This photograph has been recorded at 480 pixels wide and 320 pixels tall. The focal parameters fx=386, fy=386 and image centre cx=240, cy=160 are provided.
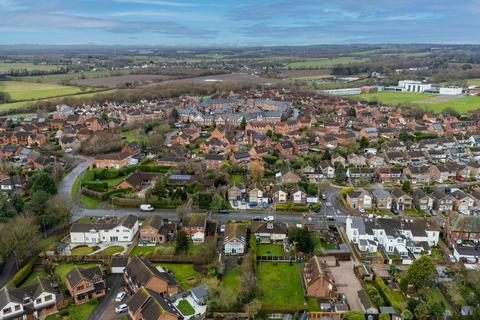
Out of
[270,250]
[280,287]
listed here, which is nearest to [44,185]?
[270,250]

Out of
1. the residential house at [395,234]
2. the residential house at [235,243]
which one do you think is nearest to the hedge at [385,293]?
the residential house at [395,234]

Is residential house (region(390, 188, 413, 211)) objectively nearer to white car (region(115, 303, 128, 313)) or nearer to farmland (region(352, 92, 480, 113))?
white car (region(115, 303, 128, 313))

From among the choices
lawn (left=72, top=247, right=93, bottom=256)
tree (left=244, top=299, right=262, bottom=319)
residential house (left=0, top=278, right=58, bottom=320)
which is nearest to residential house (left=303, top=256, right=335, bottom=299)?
tree (left=244, top=299, right=262, bottom=319)

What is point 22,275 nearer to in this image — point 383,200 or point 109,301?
point 109,301

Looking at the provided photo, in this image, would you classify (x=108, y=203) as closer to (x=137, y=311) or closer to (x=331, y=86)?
(x=137, y=311)

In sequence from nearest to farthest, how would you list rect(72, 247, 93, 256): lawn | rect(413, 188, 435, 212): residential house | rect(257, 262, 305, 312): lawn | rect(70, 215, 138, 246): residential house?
rect(257, 262, 305, 312): lawn
rect(72, 247, 93, 256): lawn
rect(70, 215, 138, 246): residential house
rect(413, 188, 435, 212): residential house

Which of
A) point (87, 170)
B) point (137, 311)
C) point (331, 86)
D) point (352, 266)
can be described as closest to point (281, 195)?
point (352, 266)
